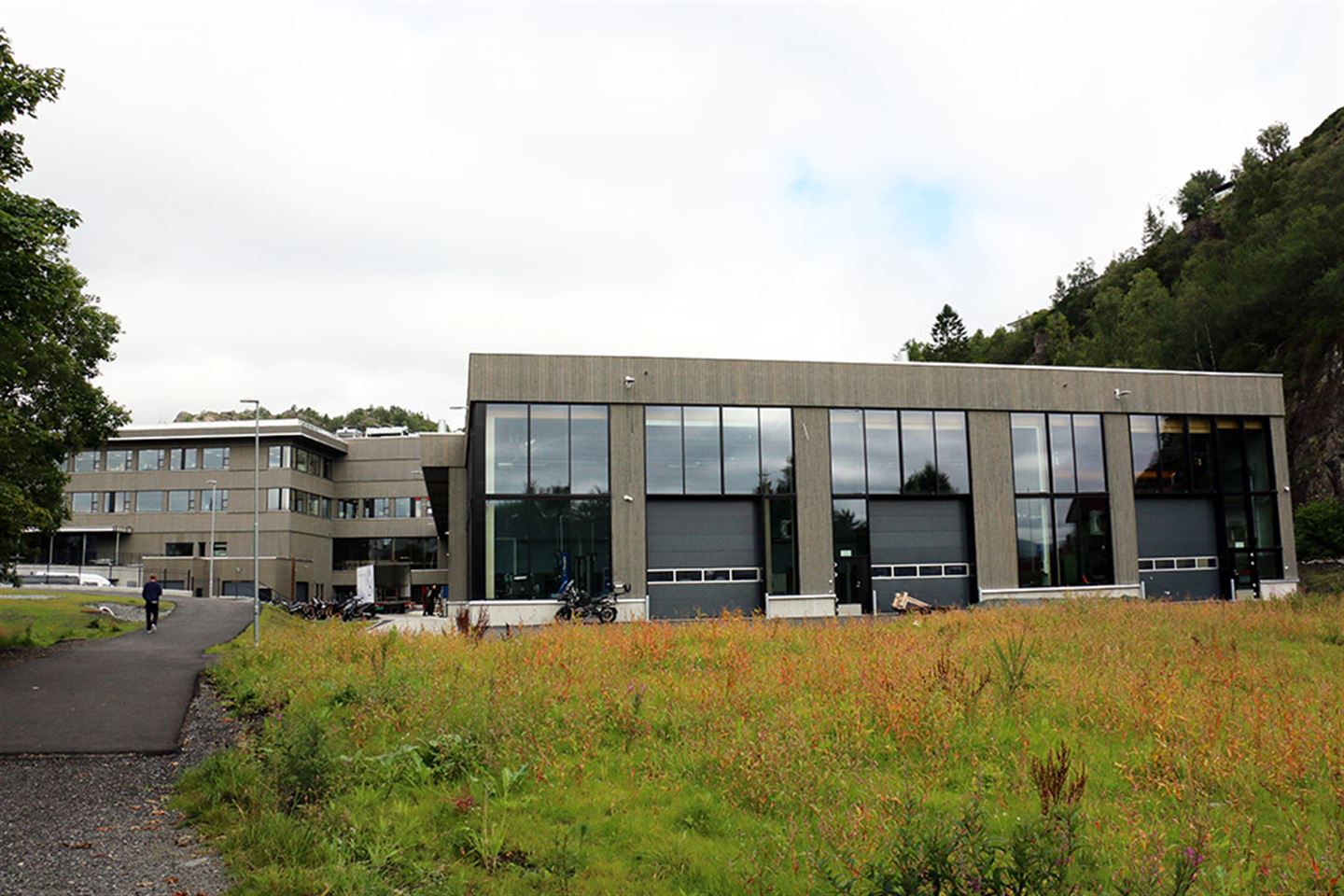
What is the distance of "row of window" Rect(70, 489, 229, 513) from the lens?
7769 cm

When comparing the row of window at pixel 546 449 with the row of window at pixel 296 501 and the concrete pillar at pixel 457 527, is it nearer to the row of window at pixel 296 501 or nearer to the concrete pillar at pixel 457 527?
the concrete pillar at pixel 457 527

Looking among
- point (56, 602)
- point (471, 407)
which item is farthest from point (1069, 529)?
point (56, 602)

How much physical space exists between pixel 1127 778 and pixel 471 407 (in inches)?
1090

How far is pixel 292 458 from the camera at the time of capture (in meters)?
78.1

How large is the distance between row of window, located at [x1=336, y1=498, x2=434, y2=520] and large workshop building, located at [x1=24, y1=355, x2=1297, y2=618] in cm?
4406

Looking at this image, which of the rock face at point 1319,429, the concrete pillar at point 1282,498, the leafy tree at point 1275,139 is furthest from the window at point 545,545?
the leafy tree at point 1275,139

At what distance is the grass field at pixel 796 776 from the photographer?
5676 millimetres

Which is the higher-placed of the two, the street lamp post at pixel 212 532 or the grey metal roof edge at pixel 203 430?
the grey metal roof edge at pixel 203 430

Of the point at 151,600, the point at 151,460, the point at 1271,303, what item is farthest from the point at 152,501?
the point at 1271,303

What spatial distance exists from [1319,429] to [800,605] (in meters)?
36.4

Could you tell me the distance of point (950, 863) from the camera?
4.50 m

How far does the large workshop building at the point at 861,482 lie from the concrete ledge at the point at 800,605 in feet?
1.13

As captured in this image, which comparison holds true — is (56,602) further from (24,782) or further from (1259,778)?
(1259,778)

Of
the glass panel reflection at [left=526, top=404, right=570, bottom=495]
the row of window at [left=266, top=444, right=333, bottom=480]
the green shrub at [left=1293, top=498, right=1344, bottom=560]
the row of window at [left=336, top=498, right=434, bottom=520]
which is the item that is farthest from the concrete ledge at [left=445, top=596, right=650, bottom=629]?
the row of window at [left=336, top=498, right=434, bottom=520]
